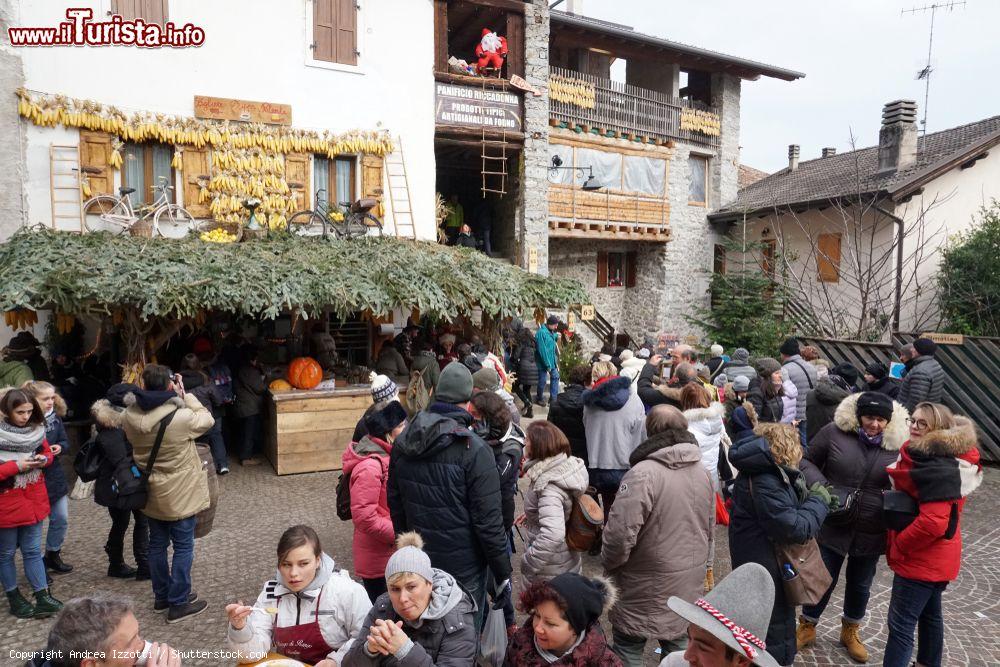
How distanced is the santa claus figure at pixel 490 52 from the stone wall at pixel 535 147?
71 cm

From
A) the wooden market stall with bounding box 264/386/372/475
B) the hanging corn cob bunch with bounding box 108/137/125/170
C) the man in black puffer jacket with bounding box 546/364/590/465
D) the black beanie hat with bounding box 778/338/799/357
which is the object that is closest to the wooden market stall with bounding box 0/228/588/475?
the wooden market stall with bounding box 264/386/372/475

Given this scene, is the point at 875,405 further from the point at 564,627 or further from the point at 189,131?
the point at 189,131

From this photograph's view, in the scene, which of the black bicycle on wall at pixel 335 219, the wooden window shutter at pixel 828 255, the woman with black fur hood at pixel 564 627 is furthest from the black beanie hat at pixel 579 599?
the wooden window shutter at pixel 828 255

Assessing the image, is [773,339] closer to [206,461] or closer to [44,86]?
[206,461]

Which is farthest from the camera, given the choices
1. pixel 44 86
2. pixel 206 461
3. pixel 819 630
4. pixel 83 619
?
pixel 44 86

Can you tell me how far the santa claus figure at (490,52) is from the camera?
46.0 ft

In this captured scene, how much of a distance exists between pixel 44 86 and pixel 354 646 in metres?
11.3

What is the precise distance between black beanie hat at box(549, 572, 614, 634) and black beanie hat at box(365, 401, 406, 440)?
1.64 metres

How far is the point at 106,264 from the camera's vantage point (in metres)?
7.88

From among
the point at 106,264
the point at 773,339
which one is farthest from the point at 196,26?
the point at 773,339

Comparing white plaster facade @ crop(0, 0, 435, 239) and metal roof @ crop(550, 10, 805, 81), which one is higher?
metal roof @ crop(550, 10, 805, 81)

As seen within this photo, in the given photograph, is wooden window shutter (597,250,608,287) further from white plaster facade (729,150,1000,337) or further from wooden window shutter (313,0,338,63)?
wooden window shutter (313,0,338,63)

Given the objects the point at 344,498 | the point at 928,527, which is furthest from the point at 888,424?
the point at 344,498

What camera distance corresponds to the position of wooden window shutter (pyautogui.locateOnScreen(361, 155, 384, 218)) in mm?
12281
